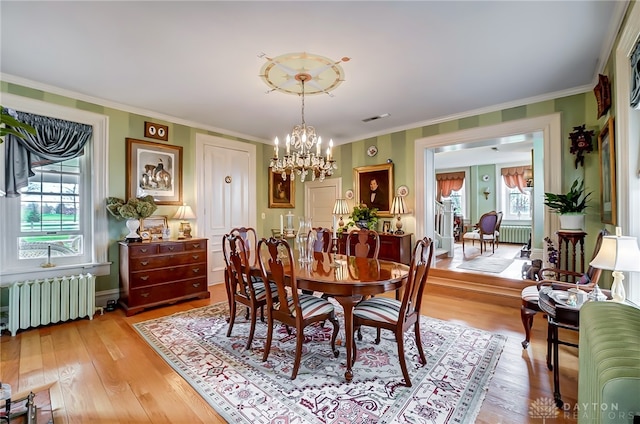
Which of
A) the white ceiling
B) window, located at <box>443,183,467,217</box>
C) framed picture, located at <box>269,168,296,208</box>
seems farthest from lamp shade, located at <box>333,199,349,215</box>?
window, located at <box>443,183,467,217</box>

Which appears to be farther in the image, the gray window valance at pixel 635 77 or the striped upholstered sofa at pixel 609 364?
the gray window valance at pixel 635 77

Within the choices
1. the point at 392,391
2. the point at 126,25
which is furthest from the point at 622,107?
the point at 126,25

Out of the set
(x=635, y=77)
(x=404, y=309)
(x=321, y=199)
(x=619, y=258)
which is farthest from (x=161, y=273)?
(x=635, y=77)

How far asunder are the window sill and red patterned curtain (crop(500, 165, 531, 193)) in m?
10.1

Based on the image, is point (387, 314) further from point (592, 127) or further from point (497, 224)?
point (497, 224)

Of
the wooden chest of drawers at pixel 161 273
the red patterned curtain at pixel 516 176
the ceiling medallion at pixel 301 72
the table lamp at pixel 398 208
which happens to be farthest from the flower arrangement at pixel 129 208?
the red patterned curtain at pixel 516 176

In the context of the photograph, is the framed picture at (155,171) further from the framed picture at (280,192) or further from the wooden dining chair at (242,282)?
the wooden dining chair at (242,282)

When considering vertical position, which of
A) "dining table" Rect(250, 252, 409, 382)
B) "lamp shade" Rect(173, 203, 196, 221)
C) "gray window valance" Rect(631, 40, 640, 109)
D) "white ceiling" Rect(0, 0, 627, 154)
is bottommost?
"dining table" Rect(250, 252, 409, 382)

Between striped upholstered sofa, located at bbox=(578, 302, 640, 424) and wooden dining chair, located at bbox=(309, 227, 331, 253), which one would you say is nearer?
striped upholstered sofa, located at bbox=(578, 302, 640, 424)

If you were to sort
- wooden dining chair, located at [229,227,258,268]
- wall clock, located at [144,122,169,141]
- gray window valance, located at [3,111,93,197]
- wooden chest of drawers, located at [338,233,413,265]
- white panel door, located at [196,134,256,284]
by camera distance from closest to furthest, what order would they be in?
wooden dining chair, located at [229,227,258,268], gray window valance, located at [3,111,93,197], wall clock, located at [144,122,169,141], wooden chest of drawers, located at [338,233,413,265], white panel door, located at [196,134,256,284]

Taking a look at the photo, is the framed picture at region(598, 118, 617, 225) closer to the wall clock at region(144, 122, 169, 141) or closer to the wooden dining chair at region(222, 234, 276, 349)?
the wooden dining chair at region(222, 234, 276, 349)

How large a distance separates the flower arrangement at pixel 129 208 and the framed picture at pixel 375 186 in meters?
3.49

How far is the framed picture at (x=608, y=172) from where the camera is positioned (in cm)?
238

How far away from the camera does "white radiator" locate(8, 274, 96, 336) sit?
2816mm
